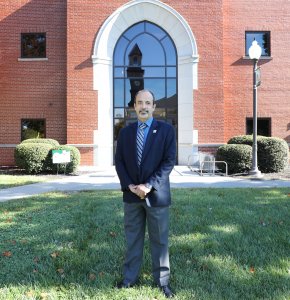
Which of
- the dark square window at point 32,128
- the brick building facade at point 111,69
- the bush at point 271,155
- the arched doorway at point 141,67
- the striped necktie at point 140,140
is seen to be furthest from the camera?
the dark square window at point 32,128

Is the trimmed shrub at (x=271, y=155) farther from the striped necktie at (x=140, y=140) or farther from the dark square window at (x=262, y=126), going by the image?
the striped necktie at (x=140, y=140)

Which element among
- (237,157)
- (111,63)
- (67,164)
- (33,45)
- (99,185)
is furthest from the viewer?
(33,45)

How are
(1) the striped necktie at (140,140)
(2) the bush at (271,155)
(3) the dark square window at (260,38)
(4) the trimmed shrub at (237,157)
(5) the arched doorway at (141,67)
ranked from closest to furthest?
(1) the striped necktie at (140,140) → (4) the trimmed shrub at (237,157) → (2) the bush at (271,155) → (5) the arched doorway at (141,67) → (3) the dark square window at (260,38)

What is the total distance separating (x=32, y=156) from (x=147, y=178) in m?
11.1

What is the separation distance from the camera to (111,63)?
17.2m

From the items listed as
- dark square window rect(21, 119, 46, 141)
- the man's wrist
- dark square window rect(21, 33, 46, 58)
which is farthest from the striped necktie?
dark square window rect(21, 33, 46, 58)

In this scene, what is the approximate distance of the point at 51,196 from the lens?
27.3ft

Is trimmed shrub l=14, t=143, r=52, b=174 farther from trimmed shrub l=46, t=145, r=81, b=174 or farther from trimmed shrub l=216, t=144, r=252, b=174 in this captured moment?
trimmed shrub l=216, t=144, r=252, b=174

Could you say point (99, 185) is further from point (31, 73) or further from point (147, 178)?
point (31, 73)

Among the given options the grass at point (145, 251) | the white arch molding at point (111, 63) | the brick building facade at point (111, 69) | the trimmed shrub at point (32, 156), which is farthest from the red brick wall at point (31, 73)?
the grass at point (145, 251)

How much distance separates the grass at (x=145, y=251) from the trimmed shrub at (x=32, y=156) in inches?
251

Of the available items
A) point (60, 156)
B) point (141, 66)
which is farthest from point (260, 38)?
point (60, 156)

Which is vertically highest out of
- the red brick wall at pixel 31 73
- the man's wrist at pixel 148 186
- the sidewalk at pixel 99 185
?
the red brick wall at pixel 31 73

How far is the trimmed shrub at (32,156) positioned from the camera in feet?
44.3
